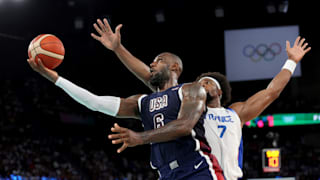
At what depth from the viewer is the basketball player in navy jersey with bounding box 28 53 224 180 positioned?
3.39m

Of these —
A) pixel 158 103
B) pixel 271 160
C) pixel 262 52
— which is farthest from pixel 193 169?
pixel 262 52

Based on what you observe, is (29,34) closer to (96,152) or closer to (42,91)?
(42,91)

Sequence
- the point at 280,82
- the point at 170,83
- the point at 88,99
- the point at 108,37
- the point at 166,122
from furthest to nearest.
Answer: the point at 280,82, the point at 108,37, the point at 170,83, the point at 88,99, the point at 166,122

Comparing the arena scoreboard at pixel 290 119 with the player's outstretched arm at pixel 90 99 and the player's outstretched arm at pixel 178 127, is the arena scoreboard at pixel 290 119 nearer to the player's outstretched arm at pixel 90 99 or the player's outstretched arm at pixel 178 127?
the player's outstretched arm at pixel 90 99

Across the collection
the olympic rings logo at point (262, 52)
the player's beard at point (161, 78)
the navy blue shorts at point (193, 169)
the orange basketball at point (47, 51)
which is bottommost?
the navy blue shorts at point (193, 169)

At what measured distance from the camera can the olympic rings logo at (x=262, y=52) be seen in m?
17.0

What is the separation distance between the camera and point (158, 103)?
377cm

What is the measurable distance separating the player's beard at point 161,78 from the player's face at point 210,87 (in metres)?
0.51

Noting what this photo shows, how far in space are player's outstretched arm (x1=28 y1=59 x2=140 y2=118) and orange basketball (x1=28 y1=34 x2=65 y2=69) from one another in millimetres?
120

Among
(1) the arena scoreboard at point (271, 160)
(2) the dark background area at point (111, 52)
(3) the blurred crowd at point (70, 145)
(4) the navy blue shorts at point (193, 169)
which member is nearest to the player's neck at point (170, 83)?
(4) the navy blue shorts at point (193, 169)

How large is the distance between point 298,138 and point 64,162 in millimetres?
9951

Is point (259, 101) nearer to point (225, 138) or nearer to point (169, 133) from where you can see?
point (225, 138)

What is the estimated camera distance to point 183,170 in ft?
11.7

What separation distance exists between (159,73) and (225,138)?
0.85 m
